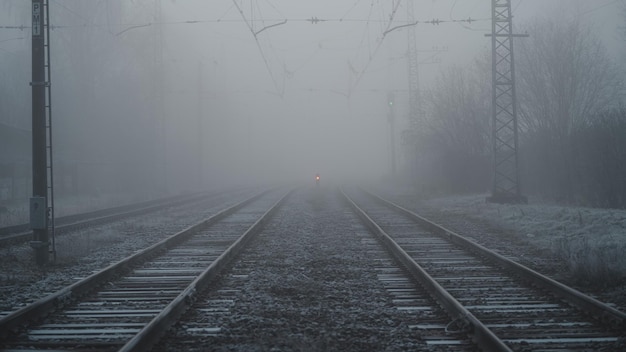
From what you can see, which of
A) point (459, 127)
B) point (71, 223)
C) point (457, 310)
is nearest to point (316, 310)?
point (457, 310)

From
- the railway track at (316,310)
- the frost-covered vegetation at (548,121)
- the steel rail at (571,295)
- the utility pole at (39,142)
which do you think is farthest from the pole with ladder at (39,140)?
the frost-covered vegetation at (548,121)

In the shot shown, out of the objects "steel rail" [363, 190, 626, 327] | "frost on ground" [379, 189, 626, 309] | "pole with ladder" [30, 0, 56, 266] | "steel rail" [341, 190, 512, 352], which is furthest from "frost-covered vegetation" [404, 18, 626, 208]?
"pole with ladder" [30, 0, 56, 266]

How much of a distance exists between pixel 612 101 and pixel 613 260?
2104cm

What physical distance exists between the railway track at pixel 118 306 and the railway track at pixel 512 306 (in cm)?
324

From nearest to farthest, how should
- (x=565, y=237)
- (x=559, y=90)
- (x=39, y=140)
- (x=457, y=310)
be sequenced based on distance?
(x=457, y=310)
(x=39, y=140)
(x=565, y=237)
(x=559, y=90)

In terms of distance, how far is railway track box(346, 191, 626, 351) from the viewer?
212 inches

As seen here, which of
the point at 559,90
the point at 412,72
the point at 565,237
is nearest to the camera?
the point at 565,237

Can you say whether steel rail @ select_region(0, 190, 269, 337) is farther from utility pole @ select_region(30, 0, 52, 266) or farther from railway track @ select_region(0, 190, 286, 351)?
utility pole @ select_region(30, 0, 52, 266)

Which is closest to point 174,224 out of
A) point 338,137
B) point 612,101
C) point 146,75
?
point 612,101

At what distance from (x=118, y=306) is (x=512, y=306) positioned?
16.4 feet

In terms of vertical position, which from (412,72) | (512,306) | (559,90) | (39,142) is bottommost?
(512,306)

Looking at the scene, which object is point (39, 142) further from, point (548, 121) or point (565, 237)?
point (548, 121)

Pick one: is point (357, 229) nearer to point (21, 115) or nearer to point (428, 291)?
point (428, 291)

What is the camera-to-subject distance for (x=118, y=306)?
699 cm
